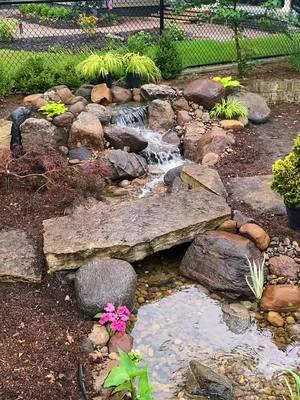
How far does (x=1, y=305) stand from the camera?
3.82m

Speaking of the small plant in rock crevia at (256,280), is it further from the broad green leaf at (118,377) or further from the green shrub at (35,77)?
the green shrub at (35,77)

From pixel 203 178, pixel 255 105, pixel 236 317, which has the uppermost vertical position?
pixel 255 105

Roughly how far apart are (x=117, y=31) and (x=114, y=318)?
34.1ft

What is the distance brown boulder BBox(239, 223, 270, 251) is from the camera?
4.48 meters

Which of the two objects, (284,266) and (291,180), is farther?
(291,180)

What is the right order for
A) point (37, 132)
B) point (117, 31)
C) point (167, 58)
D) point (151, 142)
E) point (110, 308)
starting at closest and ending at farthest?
point (110, 308) → point (37, 132) → point (151, 142) → point (167, 58) → point (117, 31)

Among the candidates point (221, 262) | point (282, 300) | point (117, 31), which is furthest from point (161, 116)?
point (117, 31)

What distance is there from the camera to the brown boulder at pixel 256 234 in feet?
14.7

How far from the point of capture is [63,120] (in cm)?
627

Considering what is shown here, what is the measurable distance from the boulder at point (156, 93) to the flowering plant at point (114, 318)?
4.28 meters

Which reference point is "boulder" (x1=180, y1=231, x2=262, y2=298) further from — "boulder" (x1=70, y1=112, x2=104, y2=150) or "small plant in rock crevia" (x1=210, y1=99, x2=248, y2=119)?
"small plant in rock crevia" (x1=210, y1=99, x2=248, y2=119)

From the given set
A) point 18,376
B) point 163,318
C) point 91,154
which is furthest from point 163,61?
point 18,376

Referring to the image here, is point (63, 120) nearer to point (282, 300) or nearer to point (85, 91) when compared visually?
point (85, 91)

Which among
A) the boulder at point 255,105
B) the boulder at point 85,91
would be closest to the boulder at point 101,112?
the boulder at point 85,91
